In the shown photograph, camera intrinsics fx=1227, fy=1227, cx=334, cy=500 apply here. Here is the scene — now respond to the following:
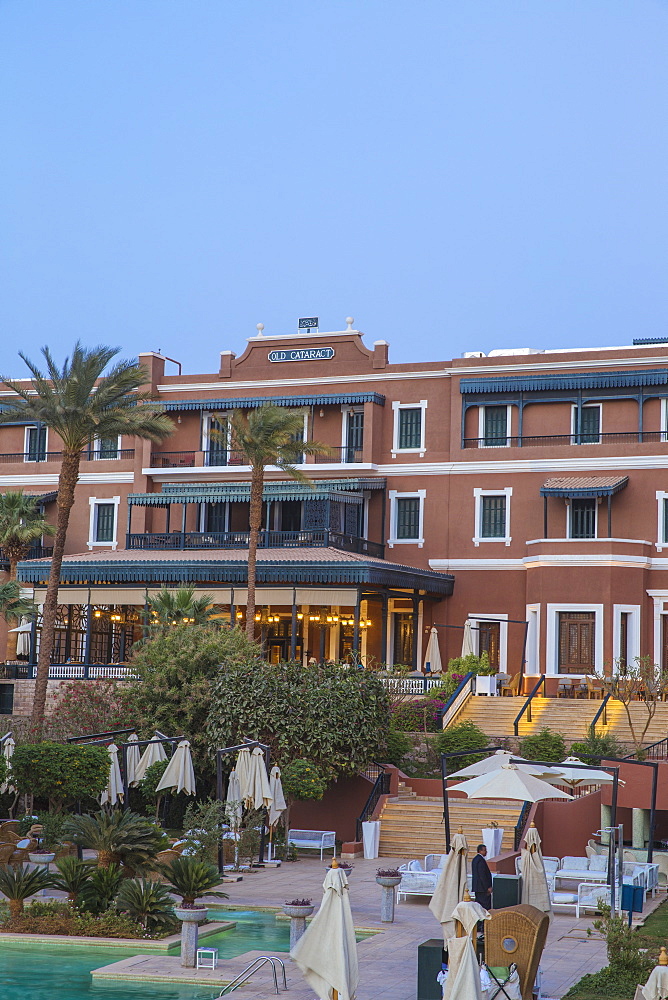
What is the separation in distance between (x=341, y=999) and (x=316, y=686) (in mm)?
13555

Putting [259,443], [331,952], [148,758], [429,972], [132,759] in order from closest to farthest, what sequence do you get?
[429,972] < [331,952] < [148,758] < [132,759] < [259,443]

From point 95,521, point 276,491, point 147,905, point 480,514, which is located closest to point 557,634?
point 480,514

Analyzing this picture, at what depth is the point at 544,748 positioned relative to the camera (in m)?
27.4

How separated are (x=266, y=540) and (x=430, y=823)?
55.9 ft

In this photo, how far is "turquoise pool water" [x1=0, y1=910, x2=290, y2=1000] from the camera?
43.7 feet

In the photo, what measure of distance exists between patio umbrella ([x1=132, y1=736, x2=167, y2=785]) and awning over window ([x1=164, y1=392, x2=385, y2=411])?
1810cm

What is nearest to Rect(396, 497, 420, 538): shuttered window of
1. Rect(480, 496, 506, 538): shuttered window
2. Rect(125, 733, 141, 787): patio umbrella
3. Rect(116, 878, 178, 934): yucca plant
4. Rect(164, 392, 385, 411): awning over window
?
Rect(480, 496, 506, 538): shuttered window

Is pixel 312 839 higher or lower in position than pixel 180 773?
lower

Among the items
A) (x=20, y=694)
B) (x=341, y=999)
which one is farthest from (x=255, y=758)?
(x=20, y=694)

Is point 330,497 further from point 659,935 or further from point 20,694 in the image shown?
point 659,935

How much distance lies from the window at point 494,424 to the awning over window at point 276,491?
3.80 m

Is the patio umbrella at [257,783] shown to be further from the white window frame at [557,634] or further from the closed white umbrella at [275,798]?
the white window frame at [557,634]

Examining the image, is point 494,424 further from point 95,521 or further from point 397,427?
point 95,521

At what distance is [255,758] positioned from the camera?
74.0ft
